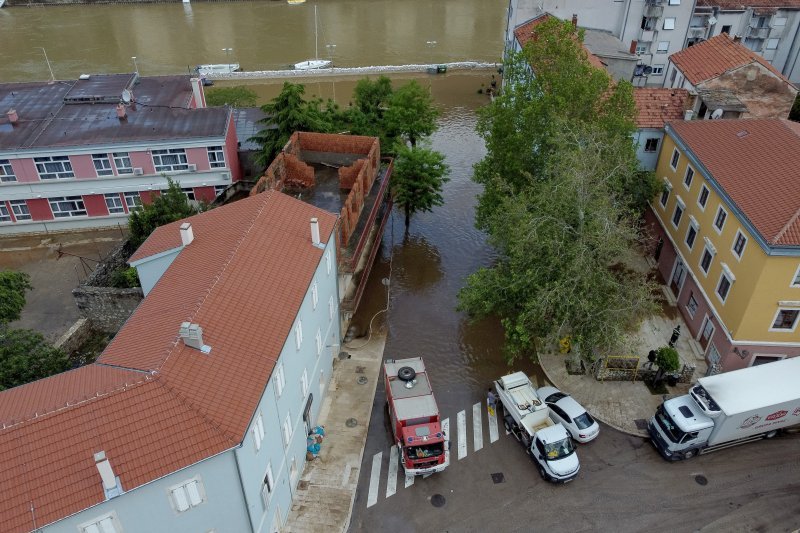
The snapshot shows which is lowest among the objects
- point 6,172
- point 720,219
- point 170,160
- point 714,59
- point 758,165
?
point 6,172

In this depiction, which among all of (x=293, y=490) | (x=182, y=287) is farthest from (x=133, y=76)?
(x=293, y=490)

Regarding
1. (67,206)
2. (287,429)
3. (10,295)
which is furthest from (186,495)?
(67,206)

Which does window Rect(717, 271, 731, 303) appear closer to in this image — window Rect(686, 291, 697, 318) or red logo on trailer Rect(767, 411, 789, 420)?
window Rect(686, 291, 697, 318)

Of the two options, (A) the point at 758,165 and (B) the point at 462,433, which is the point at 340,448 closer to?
(B) the point at 462,433

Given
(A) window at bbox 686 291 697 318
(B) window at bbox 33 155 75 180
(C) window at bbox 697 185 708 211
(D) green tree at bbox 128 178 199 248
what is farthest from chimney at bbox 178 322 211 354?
(C) window at bbox 697 185 708 211

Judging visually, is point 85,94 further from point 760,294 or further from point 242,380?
point 760,294

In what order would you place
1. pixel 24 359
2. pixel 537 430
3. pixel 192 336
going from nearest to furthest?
pixel 192 336, pixel 24 359, pixel 537 430

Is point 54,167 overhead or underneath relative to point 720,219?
underneath
